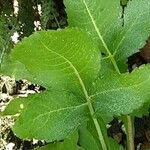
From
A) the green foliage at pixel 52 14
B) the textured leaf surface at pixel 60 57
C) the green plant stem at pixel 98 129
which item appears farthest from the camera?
the green foliage at pixel 52 14

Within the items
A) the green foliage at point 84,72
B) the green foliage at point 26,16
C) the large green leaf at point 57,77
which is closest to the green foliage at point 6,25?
the green foliage at point 26,16

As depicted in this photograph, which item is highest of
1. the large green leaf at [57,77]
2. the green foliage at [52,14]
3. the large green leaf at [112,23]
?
the green foliage at [52,14]

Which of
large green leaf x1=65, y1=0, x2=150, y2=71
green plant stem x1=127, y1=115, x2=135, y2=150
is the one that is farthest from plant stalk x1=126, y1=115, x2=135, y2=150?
large green leaf x1=65, y1=0, x2=150, y2=71

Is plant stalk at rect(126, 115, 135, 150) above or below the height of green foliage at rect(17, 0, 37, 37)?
below

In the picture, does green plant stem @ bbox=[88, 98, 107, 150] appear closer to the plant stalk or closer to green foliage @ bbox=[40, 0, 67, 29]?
the plant stalk

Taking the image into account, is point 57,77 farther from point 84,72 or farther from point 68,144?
point 68,144

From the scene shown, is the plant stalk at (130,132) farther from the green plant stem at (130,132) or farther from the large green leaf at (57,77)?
the large green leaf at (57,77)
